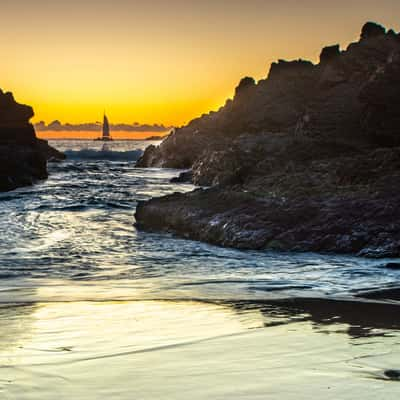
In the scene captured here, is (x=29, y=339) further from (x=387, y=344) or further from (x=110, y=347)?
(x=387, y=344)

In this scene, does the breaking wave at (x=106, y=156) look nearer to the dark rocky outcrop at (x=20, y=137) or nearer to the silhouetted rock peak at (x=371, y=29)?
the silhouetted rock peak at (x=371, y=29)

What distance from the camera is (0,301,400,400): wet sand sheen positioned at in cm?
302

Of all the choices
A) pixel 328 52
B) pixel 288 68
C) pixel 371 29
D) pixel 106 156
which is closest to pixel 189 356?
pixel 371 29

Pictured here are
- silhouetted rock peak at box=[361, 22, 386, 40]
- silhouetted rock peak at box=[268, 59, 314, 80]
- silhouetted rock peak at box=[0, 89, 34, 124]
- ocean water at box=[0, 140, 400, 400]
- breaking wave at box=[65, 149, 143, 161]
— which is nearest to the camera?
ocean water at box=[0, 140, 400, 400]

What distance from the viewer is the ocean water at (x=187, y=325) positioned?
3.15 meters

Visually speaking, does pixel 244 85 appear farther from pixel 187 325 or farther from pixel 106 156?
pixel 187 325

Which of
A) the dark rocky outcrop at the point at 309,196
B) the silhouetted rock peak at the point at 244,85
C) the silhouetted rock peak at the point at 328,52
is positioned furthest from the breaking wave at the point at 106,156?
the dark rocky outcrop at the point at 309,196

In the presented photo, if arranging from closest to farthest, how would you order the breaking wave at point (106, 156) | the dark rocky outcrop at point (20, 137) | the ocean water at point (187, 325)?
1. the ocean water at point (187, 325)
2. the dark rocky outcrop at point (20, 137)
3. the breaking wave at point (106, 156)

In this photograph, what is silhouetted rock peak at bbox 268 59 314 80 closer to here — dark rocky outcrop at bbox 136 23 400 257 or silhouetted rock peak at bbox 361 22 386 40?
→ silhouetted rock peak at bbox 361 22 386 40

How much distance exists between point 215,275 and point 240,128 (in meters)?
57.5

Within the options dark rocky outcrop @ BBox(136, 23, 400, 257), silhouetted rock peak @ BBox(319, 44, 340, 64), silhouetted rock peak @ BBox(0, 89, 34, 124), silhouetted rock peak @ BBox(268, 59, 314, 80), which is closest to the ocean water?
dark rocky outcrop @ BBox(136, 23, 400, 257)

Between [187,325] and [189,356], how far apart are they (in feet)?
3.88

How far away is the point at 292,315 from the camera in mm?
5402

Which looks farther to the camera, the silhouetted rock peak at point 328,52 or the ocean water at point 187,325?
the silhouetted rock peak at point 328,52
